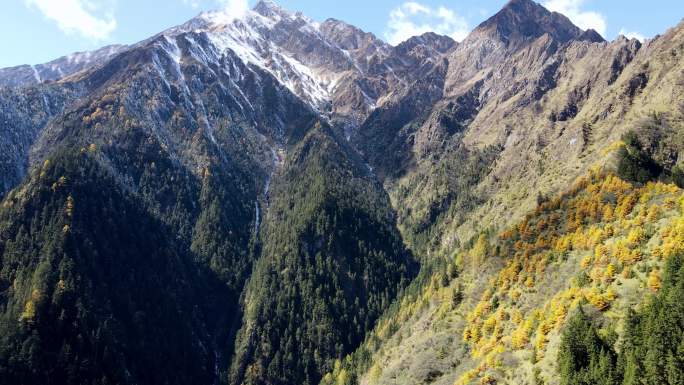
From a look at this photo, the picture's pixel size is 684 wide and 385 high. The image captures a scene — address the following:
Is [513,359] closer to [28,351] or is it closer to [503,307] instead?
[503,307]

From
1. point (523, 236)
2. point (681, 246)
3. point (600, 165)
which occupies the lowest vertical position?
point (681, 246)

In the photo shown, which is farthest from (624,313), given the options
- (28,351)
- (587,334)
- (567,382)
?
(28,351)

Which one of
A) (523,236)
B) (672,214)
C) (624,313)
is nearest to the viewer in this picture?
(624,313)

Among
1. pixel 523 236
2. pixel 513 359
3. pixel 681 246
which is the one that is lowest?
pixel 513 359

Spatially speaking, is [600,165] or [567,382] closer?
[567,382]

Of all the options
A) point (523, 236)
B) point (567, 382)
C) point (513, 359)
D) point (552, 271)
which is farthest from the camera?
point (523, 236)

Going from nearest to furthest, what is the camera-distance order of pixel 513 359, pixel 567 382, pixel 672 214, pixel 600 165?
pixel 567 382, pixel 513 359, pixel 672 214, pixel 600 165

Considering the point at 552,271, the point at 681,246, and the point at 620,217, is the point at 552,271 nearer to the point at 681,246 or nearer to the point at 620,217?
the point at 620,217

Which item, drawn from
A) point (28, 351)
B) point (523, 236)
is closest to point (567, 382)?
point (523, 236)

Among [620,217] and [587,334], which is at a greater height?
[620,217]
